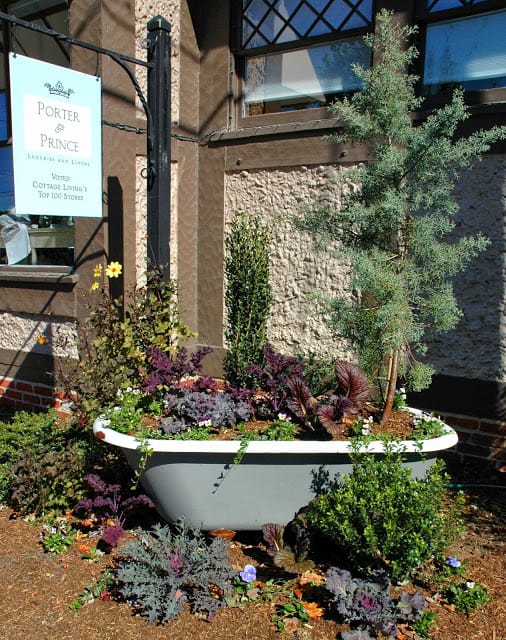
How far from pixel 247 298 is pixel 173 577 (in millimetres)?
2307

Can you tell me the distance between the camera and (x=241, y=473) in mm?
2879

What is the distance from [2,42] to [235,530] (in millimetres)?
5041

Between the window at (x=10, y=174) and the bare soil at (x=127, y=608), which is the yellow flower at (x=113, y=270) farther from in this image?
the bare soil at (x=127, y=608)

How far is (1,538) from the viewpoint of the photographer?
3285 millimetres

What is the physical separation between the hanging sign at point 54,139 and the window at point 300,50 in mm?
1722

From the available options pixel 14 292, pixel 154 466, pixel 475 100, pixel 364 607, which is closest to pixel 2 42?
pixel 14 292

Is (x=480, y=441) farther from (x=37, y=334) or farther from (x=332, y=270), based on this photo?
(x=37, y=334)

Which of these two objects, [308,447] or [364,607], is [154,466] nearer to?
[308,447]

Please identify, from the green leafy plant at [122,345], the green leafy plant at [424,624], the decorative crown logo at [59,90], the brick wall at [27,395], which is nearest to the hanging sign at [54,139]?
the decorative crown logo at [59,90]

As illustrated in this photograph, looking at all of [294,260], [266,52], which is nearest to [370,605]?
[294,260]

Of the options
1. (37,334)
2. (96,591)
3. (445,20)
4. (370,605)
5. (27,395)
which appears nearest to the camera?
(370,605)

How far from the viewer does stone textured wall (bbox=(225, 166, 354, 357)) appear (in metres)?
4.70

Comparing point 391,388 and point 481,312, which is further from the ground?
point 481,312

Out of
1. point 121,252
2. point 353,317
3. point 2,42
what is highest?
point 2,42
